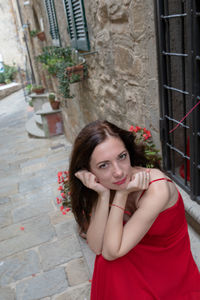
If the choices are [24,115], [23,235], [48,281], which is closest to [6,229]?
[23,235]

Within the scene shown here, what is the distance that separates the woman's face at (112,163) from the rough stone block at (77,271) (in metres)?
1.23

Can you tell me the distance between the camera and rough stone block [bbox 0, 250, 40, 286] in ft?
7.79

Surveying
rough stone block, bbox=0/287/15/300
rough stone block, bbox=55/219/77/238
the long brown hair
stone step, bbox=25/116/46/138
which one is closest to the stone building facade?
the long brown hair

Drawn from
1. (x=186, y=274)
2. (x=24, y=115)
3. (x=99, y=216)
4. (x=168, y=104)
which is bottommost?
(x=24, y=115)

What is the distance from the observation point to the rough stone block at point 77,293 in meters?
2.08

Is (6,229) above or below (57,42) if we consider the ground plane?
below

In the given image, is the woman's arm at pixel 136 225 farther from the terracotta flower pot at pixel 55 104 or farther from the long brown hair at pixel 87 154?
the terracotta flower pot at pixel 55 104

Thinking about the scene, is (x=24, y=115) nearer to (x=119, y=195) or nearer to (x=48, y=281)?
(x=48, y=281)

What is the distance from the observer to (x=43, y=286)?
7.29ft

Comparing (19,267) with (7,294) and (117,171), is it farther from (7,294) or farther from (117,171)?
(117,171)

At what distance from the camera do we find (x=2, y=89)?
52.2ft

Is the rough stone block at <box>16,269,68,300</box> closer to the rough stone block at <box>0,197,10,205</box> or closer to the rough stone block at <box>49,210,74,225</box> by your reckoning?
the rough stone block at <box>49,210,74,225</box>

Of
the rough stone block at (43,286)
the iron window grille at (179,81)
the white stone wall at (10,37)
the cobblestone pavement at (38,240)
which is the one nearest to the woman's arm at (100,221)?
Answer: the iron window grille at (179,81)

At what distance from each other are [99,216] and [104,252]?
6.8 inches
